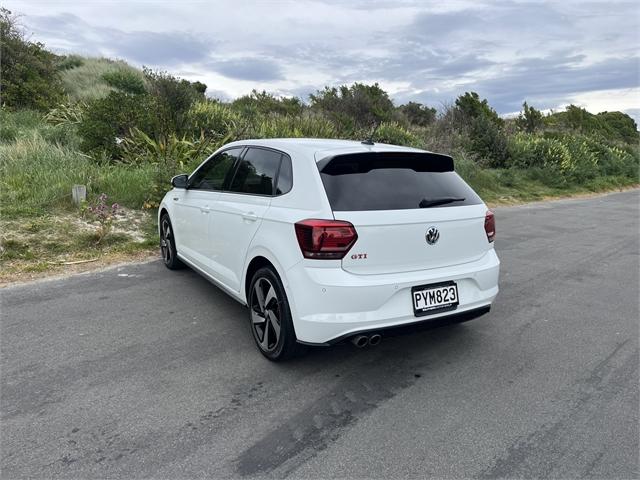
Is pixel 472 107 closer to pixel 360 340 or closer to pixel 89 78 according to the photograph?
pixel 89 78

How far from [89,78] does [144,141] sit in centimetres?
1523

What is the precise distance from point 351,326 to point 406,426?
0.68 metres

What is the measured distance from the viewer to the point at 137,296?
16.7ft

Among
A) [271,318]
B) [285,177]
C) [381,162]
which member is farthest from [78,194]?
[381,162]

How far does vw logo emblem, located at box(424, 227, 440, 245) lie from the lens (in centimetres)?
338

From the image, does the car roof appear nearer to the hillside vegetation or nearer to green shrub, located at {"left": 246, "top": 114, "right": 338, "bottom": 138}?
the hillside vegetation

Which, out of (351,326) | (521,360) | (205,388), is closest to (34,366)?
(205,388)

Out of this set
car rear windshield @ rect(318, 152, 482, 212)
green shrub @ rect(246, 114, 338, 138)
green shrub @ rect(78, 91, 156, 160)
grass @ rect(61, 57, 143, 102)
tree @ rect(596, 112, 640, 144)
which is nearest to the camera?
car rear windshield @ rect(318, 152, 482, 212)

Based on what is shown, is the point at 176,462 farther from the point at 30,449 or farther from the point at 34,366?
the point at 34,366

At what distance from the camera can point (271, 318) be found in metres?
3.58

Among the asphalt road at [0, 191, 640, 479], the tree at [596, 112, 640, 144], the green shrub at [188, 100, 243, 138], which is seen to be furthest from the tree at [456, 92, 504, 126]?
the tree at [596, 112, 640, 144]

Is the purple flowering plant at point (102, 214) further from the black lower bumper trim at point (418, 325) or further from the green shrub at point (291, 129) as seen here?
the green shrub at point (291, 129)

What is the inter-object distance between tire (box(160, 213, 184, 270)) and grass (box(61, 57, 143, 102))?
1381cm

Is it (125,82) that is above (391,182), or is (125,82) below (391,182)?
above
